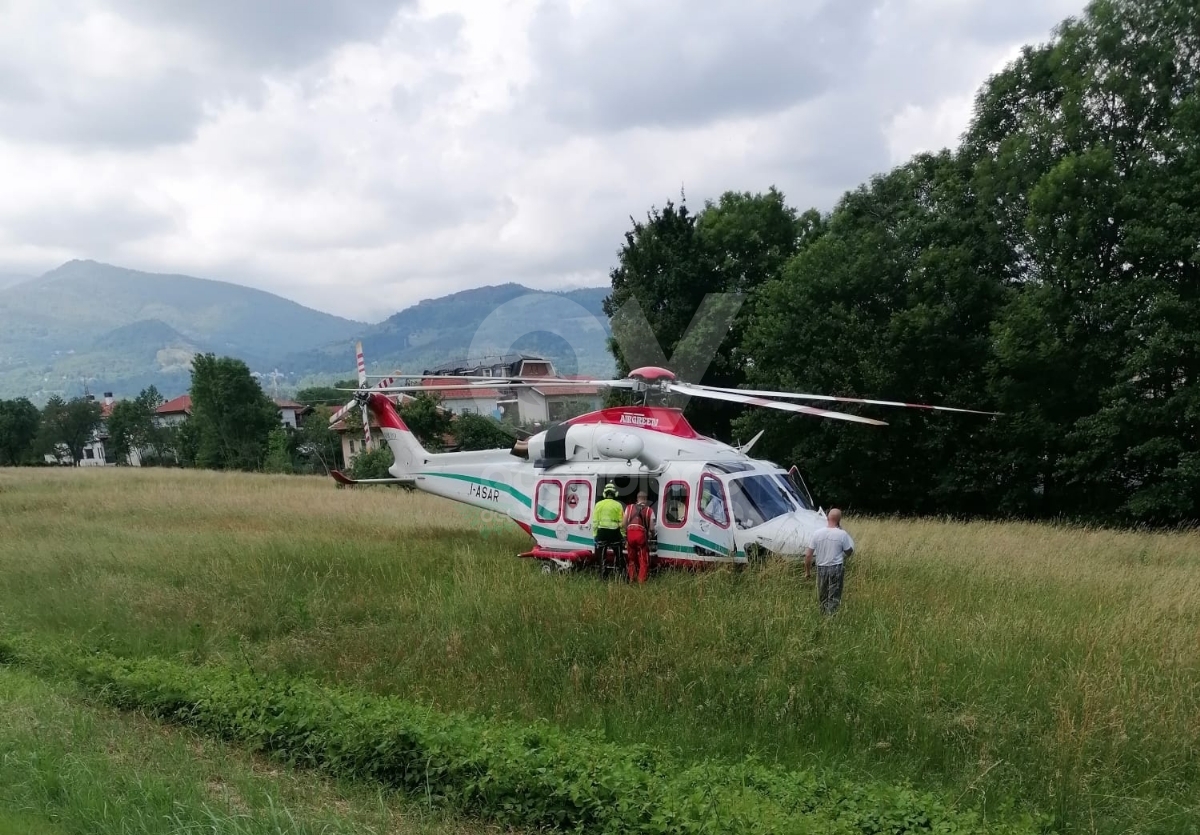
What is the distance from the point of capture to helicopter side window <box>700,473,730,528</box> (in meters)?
10.1

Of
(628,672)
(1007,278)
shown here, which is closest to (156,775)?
(628,672)

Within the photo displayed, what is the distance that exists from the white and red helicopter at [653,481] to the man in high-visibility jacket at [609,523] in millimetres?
329

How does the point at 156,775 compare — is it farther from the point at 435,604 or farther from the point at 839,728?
the point at 839,728

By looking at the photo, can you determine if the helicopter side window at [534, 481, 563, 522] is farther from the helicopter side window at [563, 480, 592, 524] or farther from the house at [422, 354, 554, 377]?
the house at [422, 354, 554, 377]

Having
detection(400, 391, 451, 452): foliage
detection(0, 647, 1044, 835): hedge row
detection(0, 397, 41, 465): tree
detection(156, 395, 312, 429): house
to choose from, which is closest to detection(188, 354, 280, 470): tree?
detection(400, 391, 451, 452): foliage

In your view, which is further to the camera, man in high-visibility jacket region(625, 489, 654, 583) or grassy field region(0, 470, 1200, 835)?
man in high-visibility jacket region(625, 489, 654, 583)

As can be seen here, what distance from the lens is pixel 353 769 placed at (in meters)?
5.39

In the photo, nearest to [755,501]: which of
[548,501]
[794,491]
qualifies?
[794,491]

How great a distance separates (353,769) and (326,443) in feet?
208

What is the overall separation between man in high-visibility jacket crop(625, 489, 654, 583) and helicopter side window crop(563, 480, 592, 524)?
85 centimetres

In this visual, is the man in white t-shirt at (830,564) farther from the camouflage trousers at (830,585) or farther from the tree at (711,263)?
the tree at (711,263)

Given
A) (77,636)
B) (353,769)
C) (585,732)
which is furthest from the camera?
(77,636)

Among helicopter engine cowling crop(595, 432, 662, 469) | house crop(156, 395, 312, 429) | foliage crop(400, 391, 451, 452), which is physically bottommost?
helicopter engine cowling crop(595, 432, 662, 469)

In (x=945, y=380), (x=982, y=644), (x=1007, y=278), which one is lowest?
(x=982, y=644)
